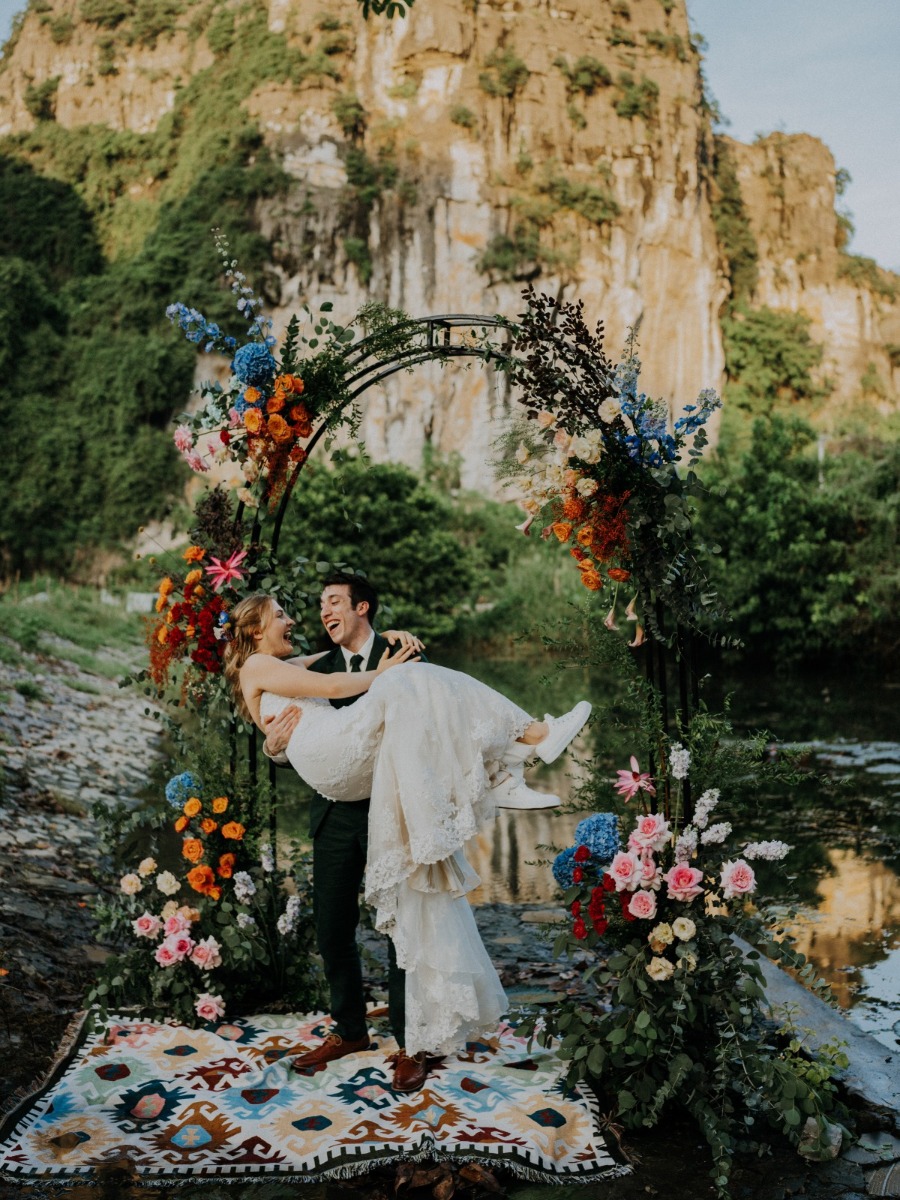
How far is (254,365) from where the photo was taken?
16.2 ft

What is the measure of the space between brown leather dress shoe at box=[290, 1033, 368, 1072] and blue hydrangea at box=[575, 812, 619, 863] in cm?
131

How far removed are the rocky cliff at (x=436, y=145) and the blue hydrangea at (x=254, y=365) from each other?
82.6 feet

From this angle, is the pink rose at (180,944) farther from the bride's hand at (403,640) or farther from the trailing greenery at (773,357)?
the trailing greenery at (773,357)

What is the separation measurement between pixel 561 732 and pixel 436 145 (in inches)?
1247

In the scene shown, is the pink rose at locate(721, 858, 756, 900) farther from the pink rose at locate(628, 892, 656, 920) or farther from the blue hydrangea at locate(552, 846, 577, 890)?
the blue hydrangea at locate(552, 846, 577, 890)

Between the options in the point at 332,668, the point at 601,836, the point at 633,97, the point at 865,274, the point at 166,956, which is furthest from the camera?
the point at 865,274

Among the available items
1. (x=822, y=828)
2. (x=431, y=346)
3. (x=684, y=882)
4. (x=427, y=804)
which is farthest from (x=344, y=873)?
(x=822, y=828)

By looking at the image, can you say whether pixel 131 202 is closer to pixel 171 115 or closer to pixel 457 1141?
pixel 171 115

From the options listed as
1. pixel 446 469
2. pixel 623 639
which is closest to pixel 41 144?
pixel 446 469

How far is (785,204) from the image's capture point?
127 ft

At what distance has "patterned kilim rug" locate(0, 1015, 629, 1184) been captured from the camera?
11.9ft

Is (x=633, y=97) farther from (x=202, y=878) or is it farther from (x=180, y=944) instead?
(x=180, y=944)

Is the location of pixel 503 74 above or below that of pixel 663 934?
above

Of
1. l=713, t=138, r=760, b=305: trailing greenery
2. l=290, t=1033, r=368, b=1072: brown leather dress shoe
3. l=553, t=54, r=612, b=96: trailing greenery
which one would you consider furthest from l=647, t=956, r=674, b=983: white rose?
l=713, t=138, r=760, b=305: trailing greenery
